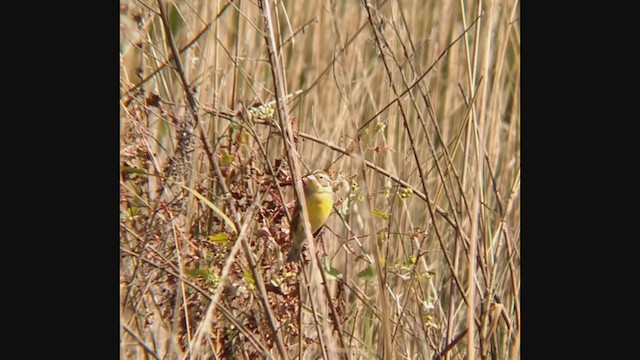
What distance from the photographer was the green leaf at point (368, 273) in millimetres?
1787

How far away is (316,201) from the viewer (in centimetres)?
178

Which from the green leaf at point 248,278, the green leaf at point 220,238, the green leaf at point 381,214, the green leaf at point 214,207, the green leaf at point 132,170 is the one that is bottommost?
the green leaf at point 248,278

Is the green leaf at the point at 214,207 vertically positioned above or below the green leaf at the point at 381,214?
above

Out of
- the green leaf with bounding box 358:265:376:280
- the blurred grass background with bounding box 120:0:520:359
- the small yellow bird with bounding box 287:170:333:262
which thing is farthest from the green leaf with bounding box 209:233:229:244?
the green leaf with bounding box 358:265:376:280

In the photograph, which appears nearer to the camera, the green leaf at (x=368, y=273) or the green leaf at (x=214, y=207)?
the green leaf at (x=214, y=207)

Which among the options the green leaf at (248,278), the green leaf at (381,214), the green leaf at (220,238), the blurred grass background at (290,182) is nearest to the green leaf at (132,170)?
the blurred grass background at (290,182)

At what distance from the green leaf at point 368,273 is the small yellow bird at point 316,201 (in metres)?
0.14

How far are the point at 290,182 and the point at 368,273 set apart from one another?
0.27 meters

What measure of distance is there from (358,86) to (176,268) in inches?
23.2

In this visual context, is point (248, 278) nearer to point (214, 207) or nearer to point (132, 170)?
point (214, 207)

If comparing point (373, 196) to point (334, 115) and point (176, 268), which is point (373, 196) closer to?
point (334, 115)

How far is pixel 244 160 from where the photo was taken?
70.8 inches

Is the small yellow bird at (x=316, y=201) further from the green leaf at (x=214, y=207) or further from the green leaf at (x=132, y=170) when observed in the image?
the green leaf at (x=132, y=170)

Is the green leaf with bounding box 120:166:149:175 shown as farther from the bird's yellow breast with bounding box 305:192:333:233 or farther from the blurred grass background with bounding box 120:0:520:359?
the bird's yellow breast with bounding box 305:192:333:233
